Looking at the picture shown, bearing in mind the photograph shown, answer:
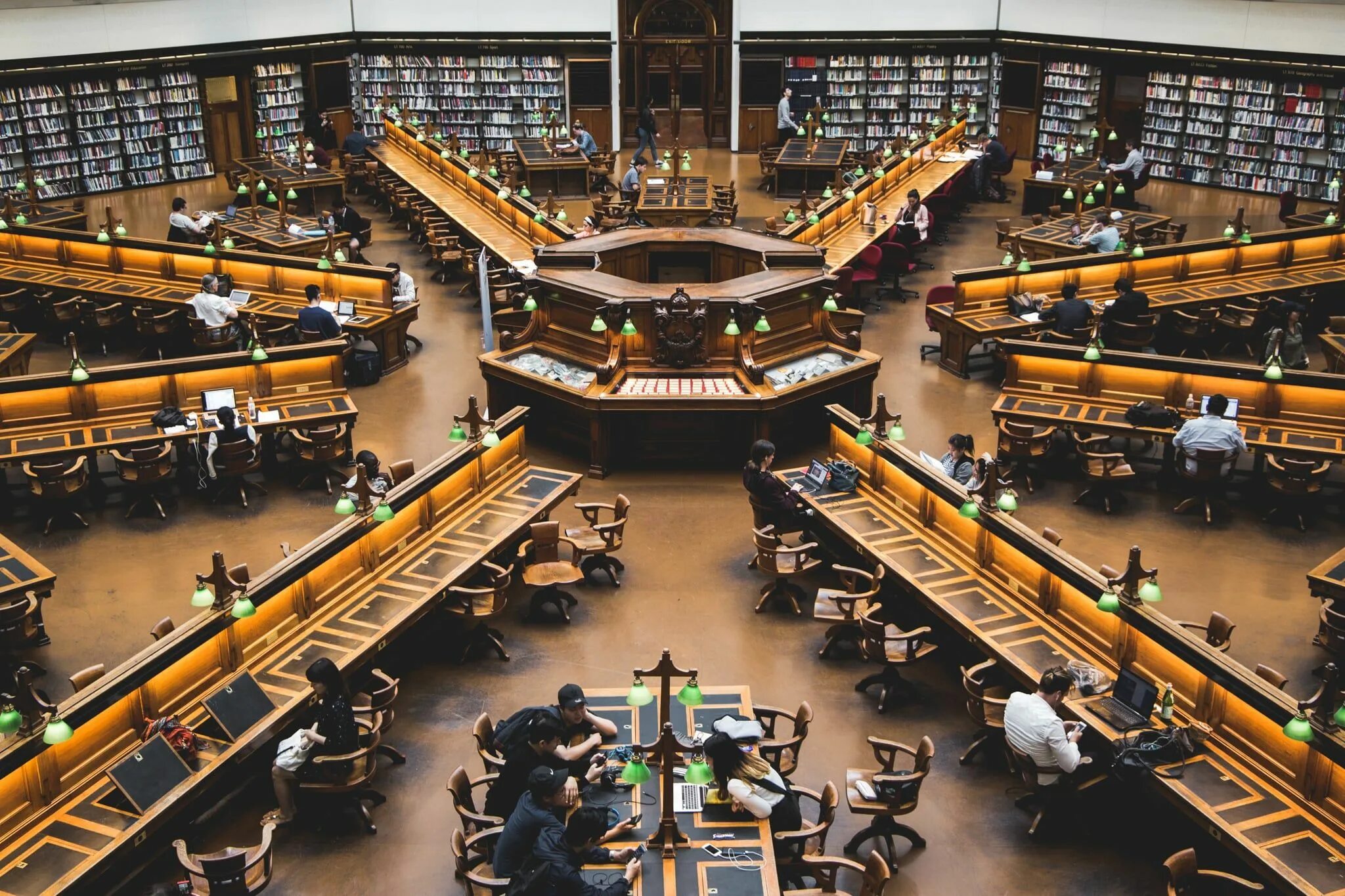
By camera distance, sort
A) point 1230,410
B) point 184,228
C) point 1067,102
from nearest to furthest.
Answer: point 1230,410 → point 184,228 → point 1067,102

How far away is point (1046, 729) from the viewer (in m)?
7.97

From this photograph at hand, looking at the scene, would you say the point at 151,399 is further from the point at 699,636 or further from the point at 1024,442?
the point at 1024,442

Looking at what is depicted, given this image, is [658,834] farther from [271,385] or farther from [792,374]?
[271,385]

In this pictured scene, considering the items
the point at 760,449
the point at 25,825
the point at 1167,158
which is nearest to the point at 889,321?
the point at 760,449

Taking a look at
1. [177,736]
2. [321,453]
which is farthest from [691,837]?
[321,453]

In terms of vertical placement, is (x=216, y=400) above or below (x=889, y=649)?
above

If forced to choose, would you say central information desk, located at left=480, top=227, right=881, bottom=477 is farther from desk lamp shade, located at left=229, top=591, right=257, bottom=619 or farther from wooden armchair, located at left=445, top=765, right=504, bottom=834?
wooden armchair, located at left=445, top=765, right=504, bottom=834

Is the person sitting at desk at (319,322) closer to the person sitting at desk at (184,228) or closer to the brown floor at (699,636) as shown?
the brown floor at (699,636)

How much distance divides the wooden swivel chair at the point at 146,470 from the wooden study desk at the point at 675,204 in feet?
30.3

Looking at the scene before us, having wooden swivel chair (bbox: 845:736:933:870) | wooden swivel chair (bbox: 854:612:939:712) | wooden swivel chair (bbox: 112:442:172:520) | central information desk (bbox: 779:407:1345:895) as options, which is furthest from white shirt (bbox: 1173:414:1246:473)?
wooden swivel chair (bbox: 112:442:172:520)

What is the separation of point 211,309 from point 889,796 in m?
11.0

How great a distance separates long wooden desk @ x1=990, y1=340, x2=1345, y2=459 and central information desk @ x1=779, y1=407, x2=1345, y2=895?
1779 millimetres

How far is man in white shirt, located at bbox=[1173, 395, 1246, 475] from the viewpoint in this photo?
12.0m

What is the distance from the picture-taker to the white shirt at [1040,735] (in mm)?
7961
